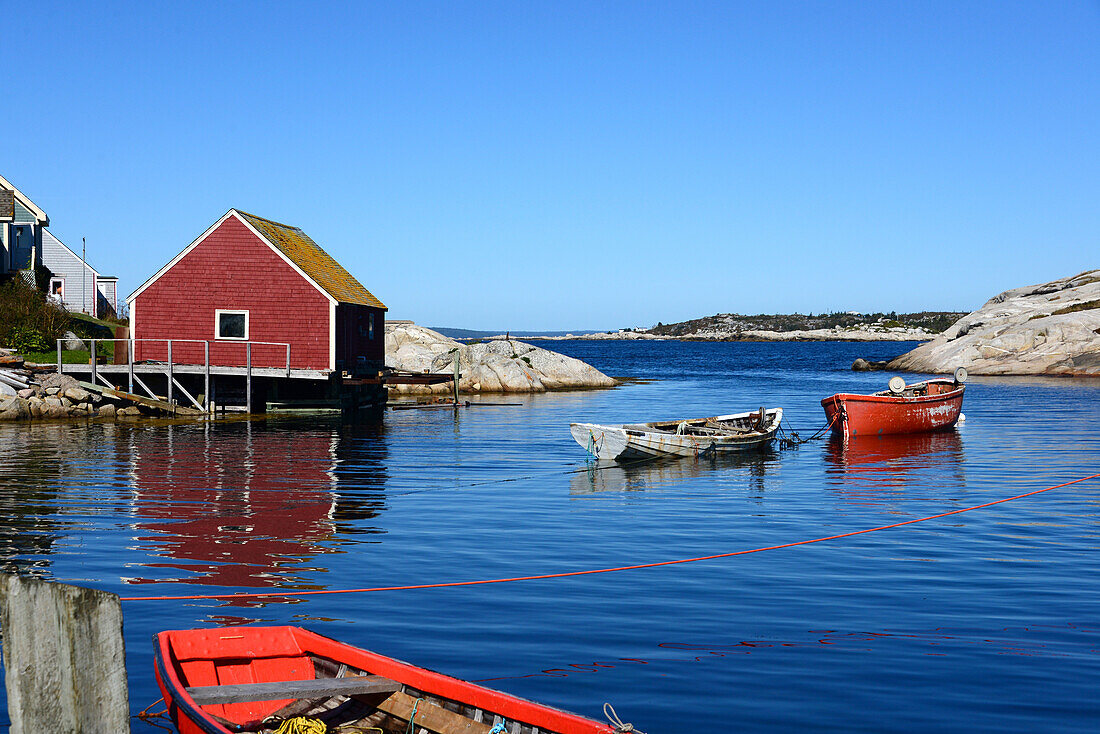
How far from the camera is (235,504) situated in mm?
18516

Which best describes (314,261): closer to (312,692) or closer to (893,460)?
(893,460)

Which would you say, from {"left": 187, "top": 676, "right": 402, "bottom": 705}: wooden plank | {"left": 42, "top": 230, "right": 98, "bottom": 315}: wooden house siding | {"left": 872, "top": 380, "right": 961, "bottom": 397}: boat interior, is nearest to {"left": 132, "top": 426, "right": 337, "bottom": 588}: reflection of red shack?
{"left": 187, "top": 676, "right": 402, "bottom": 705}: wooden plank

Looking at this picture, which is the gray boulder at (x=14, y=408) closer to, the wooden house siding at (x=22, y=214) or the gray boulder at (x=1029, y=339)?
the wooden house siding at (x=22, y=214)

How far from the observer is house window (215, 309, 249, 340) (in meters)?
36.5

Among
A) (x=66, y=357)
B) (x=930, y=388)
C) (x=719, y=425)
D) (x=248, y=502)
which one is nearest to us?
(x=248, y=502)

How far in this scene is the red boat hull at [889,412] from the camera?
110 ft

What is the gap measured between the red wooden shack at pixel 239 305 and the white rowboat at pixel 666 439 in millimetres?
13499

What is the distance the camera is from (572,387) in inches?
2452

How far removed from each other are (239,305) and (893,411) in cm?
2510

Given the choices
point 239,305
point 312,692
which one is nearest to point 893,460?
point 239,305

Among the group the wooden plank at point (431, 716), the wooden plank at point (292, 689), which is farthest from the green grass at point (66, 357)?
the wooden plank at point (431, 716)

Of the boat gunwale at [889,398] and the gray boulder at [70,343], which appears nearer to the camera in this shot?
the boat gunwale at [889,398]

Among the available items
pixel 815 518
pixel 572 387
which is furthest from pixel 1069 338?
pixel 815 518

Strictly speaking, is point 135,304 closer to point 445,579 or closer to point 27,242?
point 27,242
